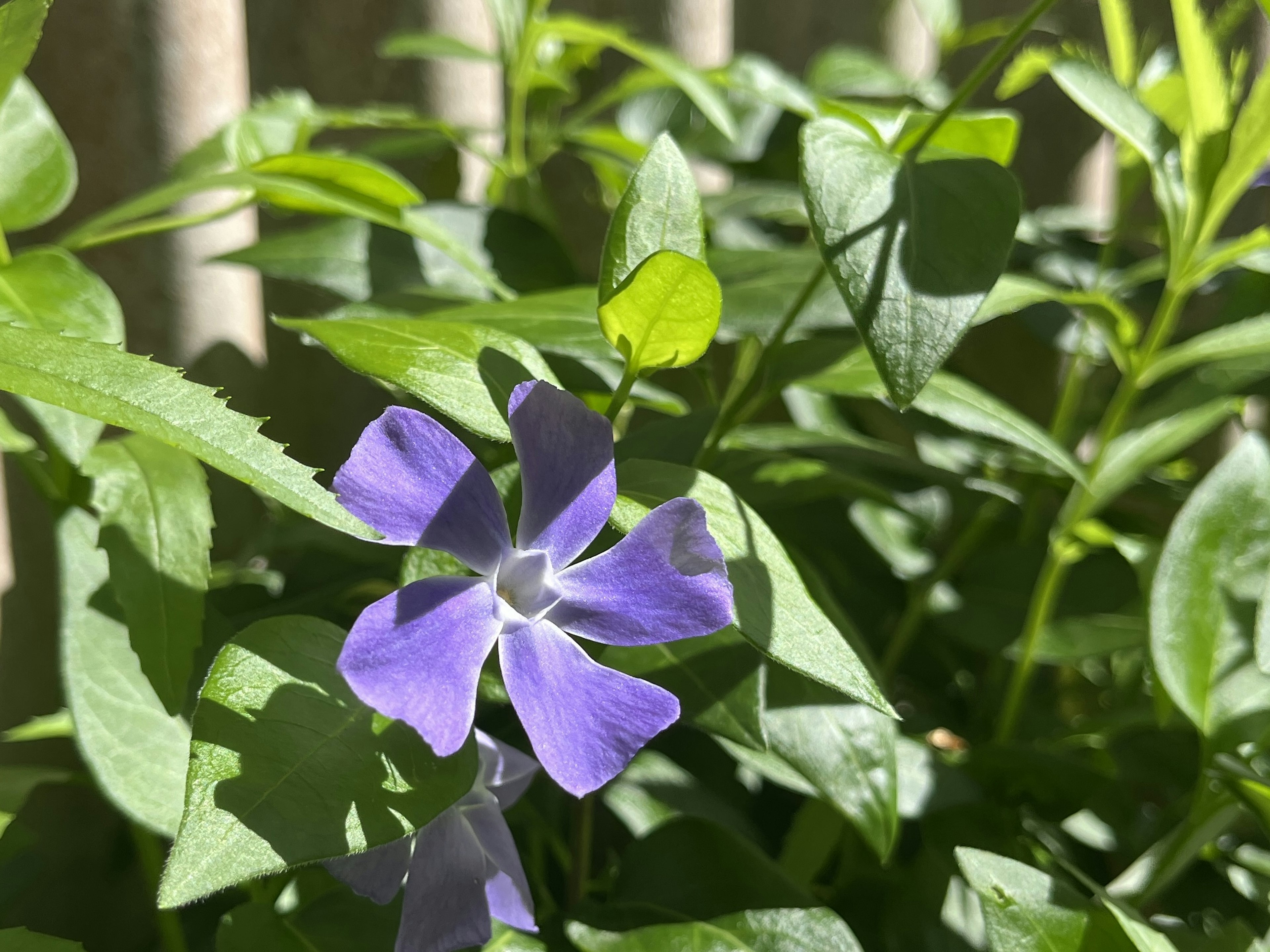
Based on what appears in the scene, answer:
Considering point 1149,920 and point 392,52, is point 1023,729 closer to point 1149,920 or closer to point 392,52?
point 1149,920

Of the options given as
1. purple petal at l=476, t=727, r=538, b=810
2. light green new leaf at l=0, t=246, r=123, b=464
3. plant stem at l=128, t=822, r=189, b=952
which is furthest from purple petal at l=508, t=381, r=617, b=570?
plant stem at l=128, t=822, r=189, b=952

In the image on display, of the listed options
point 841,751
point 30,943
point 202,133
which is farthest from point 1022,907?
point 202,133

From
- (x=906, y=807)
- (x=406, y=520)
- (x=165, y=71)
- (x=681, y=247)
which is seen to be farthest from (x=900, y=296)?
(x=165, y=71)

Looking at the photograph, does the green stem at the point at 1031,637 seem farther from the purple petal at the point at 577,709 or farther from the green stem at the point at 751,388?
the purple petal at the point at 577,709

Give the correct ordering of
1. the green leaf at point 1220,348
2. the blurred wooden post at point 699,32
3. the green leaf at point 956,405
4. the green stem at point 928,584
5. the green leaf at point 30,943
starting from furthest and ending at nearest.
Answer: the blurred wooden post at point 699,32 < the green stem at point 928,584 < the green leaf at point 1220,348 < the green leaf at point 956,405 < the green leaf at point 30,943

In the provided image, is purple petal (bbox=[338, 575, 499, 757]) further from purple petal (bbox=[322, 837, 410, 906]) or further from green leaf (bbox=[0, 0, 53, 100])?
green leaf (bbox=[0, 0, 53, 100])

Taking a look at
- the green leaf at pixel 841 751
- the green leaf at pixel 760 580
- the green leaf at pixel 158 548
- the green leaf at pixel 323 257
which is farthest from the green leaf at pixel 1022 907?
the green leaf at pixel 323 257
